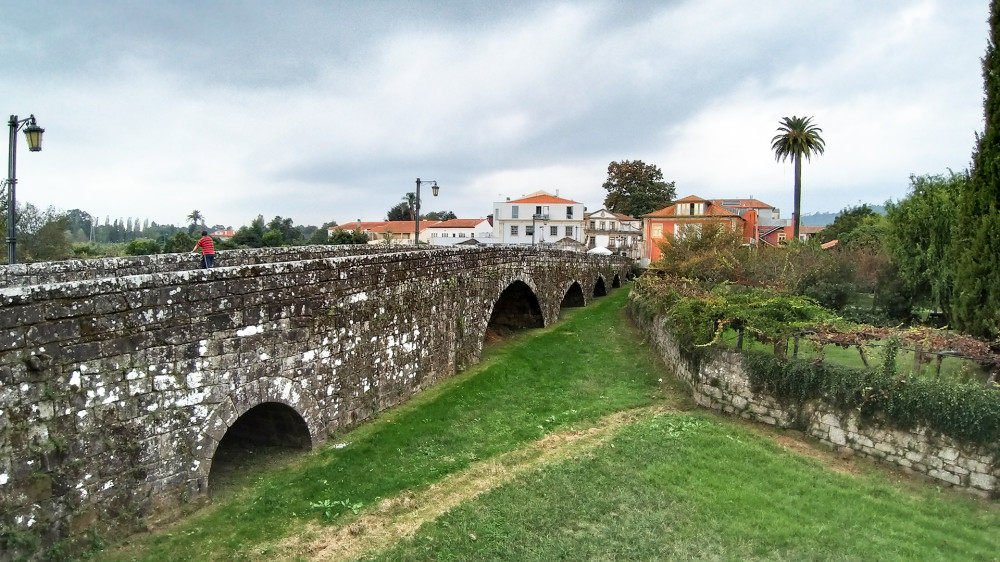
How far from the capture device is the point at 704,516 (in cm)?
729

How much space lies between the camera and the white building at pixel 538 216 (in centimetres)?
6894

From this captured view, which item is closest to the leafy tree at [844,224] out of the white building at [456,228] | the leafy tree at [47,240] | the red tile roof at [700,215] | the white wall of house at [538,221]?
the red tile roof at [700,215]

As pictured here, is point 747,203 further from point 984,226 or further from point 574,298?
point 984,226

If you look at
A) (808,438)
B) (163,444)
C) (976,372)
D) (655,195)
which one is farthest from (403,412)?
(655,195)

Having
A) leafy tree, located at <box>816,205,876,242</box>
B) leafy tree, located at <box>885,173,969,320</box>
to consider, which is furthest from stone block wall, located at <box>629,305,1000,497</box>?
leafy tree, located at <box>816,205,876,242</box>

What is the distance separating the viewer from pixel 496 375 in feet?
46.6

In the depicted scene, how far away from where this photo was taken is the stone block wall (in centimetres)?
798

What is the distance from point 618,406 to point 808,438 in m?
3.55

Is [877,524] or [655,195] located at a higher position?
[655,195]

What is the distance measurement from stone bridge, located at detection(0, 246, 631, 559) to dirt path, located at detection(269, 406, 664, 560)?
180 cm

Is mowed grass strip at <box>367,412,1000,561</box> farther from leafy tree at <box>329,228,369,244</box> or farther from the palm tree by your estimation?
leafy tree at <box>329,228,369,244</box>

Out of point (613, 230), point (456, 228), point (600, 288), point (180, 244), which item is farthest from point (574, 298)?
point (456, 228)

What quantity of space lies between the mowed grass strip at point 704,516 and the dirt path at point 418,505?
0.73ft

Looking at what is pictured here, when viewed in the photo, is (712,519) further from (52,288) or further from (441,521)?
(52,288)
